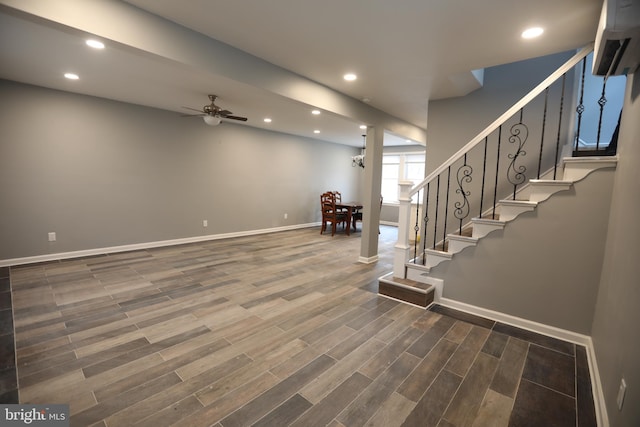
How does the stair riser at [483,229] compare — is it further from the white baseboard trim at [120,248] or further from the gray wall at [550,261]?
the white baseboard trim at [120,248]

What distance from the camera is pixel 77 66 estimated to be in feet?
10.8

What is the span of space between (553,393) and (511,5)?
2.62 m

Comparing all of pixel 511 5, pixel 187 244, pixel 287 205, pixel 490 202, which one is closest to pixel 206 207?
pixel 187 244

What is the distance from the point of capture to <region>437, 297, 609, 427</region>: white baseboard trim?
1703 millimetres

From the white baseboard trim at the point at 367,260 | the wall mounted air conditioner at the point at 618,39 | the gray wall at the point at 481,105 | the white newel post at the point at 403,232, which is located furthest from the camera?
the white baseboard trim at the point at 367,260

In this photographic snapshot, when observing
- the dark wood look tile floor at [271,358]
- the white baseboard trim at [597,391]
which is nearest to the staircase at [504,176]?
the dark wood look tile floor at [271,358]

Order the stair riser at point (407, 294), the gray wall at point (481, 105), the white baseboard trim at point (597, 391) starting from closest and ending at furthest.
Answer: the white baseboard trim at point (597, 391) < the stair riser at point (407, 294) < the gray wall at point (481, 105)

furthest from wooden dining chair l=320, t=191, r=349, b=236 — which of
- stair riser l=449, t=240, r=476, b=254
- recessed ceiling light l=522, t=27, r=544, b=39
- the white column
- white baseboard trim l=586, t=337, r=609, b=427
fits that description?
white baseboard trim l=586, t=337, r=609, b=427

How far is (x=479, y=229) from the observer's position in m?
2.87

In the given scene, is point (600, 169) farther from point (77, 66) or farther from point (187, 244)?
point (187, 244)

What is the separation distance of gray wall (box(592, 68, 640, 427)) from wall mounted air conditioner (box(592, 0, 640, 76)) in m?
0.15

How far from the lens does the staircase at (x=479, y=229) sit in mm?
2393

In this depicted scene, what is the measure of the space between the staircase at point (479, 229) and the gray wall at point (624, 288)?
24 centimetres

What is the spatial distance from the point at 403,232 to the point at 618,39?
2270 mm
